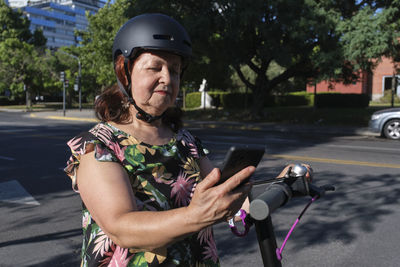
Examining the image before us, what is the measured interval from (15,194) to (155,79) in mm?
5267

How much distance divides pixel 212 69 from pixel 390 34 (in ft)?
28.9

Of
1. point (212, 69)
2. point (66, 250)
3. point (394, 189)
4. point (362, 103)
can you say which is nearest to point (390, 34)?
point (212, 69)

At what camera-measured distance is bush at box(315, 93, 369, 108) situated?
33.8 metres

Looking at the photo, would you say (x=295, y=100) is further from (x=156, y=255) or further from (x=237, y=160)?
(x=237, y=160)

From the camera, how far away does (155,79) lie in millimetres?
1520

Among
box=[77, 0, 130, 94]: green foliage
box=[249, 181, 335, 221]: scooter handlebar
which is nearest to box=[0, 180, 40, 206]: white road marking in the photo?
box=[249, 181, 335, 221]: scooter handlebar

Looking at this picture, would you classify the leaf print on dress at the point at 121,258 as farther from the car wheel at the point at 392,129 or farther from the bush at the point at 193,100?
the bush at the point at 193,100

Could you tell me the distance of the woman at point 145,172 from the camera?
1068 mm

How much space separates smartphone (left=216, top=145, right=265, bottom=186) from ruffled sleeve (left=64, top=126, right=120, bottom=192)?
0.48 m

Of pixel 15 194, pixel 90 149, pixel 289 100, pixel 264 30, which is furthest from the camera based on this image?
pixel 289 100

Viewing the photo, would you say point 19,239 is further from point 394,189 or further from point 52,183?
point 394,189

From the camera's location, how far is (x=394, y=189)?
20.2 feet

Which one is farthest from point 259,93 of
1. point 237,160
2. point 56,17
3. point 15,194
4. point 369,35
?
point 56,17

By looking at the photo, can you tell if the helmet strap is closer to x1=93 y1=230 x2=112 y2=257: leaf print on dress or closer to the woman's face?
the woman's face
